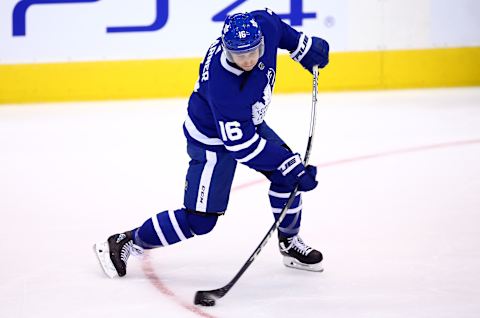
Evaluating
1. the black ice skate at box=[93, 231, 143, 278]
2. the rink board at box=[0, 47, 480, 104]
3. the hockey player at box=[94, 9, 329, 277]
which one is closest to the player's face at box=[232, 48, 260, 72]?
the hockey player at box=[94, 9, 329, 277]

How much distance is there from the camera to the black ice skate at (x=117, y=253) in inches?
143

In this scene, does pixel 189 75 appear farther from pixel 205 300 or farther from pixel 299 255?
pixel 205 300

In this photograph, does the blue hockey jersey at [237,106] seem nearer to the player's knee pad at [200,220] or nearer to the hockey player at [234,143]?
the hockey player at [234,143]

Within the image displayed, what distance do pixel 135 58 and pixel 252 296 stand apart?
5.04 m

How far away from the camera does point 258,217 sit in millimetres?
4496

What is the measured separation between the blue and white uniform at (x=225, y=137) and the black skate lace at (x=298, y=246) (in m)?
0.03

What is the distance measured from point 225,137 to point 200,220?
0.42 metres

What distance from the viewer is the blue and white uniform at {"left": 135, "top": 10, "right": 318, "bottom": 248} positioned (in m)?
3.19

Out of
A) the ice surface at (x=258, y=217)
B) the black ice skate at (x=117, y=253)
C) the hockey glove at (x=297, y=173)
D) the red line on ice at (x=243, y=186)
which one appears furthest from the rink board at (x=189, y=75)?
the hockey glove at (x=297, y=173)

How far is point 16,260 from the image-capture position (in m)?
3.90

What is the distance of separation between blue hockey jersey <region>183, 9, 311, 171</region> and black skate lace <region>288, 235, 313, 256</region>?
1.54 ft

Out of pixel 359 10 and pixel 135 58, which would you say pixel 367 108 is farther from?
pixel 135 58

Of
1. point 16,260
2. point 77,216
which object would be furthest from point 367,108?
point 16,260

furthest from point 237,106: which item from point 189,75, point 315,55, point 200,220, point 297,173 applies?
point 189,75
